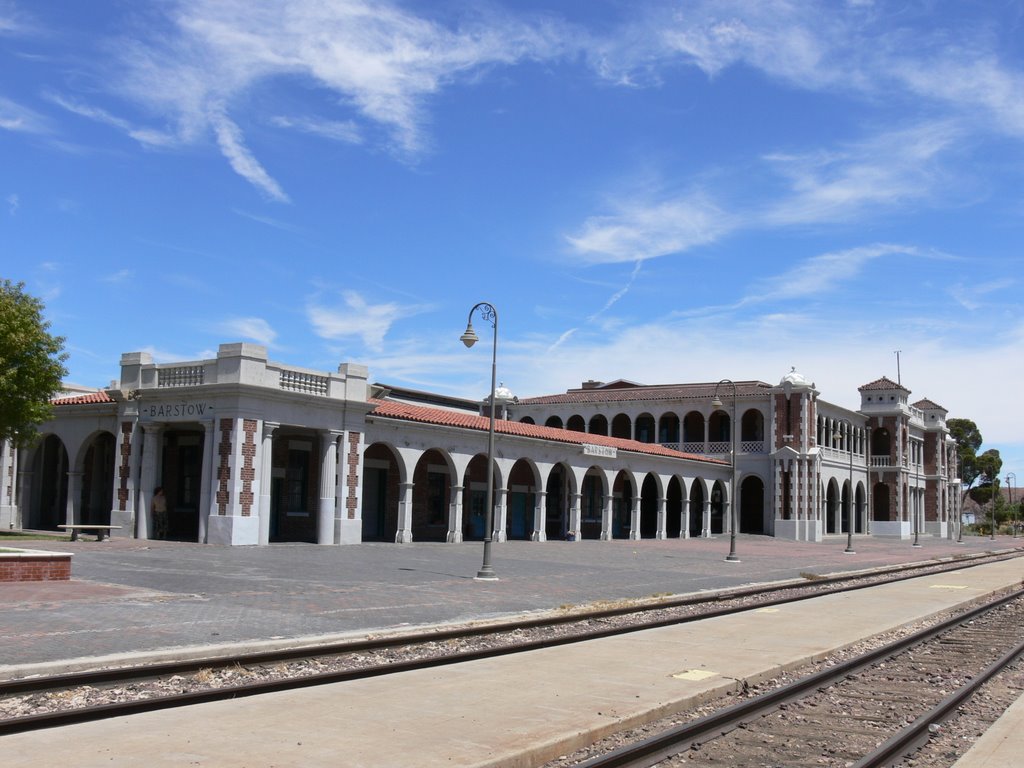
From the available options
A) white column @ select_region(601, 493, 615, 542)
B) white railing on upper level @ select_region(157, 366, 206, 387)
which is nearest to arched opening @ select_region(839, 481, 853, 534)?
white column @ select_region(601, 493, 615, 542)

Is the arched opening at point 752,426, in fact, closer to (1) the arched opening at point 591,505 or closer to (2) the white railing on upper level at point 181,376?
(1) the arched opening at point 591,505

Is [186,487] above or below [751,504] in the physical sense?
above

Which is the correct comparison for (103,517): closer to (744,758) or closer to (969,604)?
(969,604)

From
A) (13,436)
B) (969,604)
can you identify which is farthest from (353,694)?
(13,436)

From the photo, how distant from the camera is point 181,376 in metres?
26.8

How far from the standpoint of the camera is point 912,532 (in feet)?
238

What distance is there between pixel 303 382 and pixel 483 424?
33.0 feet

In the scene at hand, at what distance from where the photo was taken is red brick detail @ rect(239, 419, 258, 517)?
25.4 m

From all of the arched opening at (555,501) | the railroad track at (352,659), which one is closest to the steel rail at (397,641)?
the railroad track at (352,659)

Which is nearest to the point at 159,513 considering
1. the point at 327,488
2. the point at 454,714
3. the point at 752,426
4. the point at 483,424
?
the point at 327,488

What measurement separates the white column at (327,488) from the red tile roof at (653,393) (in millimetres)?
35102

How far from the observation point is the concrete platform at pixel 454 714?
6.21 meters

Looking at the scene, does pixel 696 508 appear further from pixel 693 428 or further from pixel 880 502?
pixel 880 502

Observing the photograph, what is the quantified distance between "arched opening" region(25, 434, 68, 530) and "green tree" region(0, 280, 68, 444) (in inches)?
257
